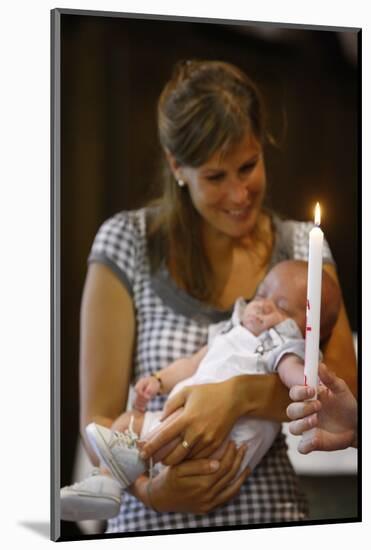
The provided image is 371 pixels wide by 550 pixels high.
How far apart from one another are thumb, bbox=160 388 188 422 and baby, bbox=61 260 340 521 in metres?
0.01

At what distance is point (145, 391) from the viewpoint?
10.5ft

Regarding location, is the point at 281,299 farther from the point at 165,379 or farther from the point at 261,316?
the point at 165,379

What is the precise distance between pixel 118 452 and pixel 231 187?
2.60ft

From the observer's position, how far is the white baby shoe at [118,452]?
3113 mm

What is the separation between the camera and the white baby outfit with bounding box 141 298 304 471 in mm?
3176

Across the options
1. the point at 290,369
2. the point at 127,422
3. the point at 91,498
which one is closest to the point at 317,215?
the point at 290,369

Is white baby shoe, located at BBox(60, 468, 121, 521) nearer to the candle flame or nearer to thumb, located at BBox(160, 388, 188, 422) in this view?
thumb, located at BBox(160, 388, 188, 422)

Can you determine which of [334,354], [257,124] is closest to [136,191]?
[257,124]

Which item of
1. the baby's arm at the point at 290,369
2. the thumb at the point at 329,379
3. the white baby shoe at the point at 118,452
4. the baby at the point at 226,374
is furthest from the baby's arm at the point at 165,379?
the thumb at the point at 329,379

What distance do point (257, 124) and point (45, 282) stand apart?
0.74m

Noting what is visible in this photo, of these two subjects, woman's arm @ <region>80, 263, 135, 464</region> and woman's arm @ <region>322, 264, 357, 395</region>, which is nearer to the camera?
woman's arm @ <region>80, 263, 135, 464</region>

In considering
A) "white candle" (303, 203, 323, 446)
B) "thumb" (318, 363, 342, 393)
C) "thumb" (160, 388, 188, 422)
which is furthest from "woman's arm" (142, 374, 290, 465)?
"white candle" (303, 203, 323, 446)

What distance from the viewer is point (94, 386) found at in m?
3.18
